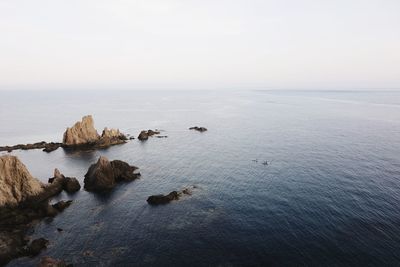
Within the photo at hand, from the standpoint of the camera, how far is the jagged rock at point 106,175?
238 feet

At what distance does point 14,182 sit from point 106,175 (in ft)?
66.7

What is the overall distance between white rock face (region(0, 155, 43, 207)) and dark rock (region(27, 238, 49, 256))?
61.7ft

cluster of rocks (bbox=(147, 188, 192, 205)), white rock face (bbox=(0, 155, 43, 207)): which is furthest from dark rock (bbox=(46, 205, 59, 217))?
cluster of rocks (bbox=(147, 188, 192, 205))

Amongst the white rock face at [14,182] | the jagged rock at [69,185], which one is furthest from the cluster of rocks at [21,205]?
the jagged rock at [69,185]

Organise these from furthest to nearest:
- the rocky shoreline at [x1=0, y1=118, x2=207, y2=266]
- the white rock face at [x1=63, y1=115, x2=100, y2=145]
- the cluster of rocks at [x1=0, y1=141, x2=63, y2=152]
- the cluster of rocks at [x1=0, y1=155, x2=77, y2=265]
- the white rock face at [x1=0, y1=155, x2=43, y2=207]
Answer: the white rock face at [x1=63, y1=115, x2=100, y2=145], the cluster of rocks at [x1=0, y1=141, x2=63, y2=152], the white rock face at [x1=0, y1=155, x2=43, y2=207], the cluster of rocks at [x1=0, y1=155, x2=77, y2=265], the rocky shoreline at [x1=0, y1=118, x2=207, y2=266]

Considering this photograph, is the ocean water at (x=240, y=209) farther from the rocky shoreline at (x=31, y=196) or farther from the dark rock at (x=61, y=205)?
the rocky shoreline at (x=31, y=196)

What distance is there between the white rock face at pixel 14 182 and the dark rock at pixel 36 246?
18.8 metres

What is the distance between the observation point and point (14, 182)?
62812 millimetres

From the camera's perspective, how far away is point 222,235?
48688mm

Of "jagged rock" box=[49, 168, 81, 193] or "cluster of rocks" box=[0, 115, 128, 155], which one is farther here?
"cluster of rocks" box=[0, 115, 128, 155]

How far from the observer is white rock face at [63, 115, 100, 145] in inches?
4683

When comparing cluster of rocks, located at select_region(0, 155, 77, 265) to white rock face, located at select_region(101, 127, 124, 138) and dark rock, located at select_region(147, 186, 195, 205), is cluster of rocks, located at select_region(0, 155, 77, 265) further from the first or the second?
white rock face, located at select_region(101, 127, 124, 138)

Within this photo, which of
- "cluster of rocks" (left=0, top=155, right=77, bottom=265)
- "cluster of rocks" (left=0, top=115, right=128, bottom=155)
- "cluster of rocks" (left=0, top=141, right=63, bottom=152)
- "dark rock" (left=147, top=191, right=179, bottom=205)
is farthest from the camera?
"cluster of rocks" (left=0, top=115, right=128, bottom=155)

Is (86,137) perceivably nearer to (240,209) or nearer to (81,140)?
(81,140)
